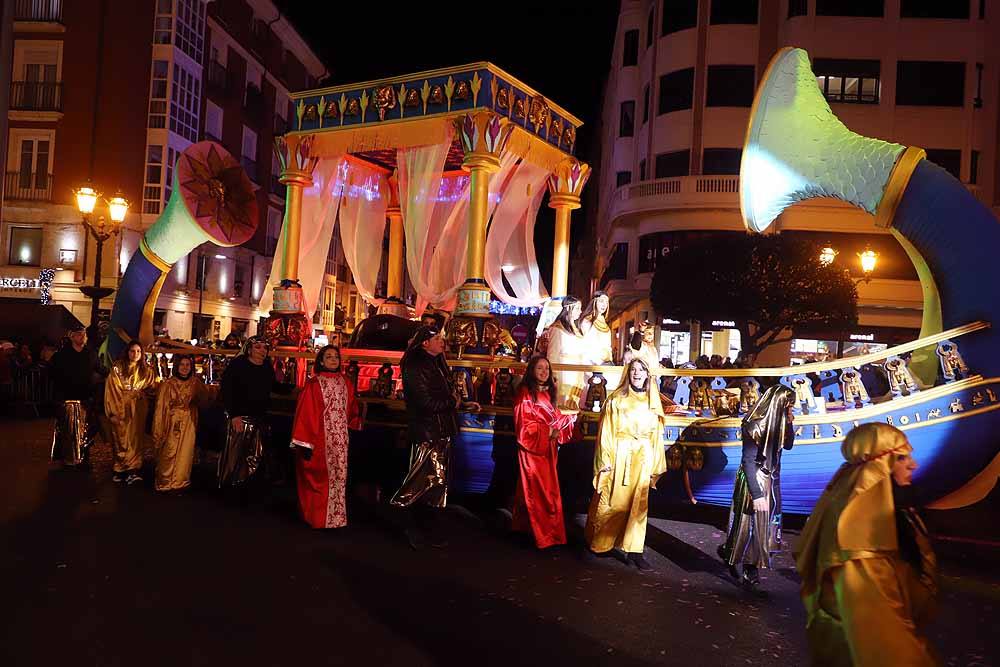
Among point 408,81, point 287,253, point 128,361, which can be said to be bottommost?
point 128,361

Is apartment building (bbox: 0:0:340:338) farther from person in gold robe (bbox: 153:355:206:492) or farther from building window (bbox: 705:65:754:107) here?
person in gold robe (bbox: 153:355:206:492)

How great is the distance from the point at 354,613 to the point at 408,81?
25.2 feet

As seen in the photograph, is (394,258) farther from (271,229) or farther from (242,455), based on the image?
(271,229)

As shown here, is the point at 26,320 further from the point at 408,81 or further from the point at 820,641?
the point at 820,641

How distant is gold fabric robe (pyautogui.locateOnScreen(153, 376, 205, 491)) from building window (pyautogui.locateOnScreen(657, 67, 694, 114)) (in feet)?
76.0

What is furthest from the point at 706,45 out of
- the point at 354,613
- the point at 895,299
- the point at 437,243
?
the point at 354,613

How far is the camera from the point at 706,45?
92.3 ft

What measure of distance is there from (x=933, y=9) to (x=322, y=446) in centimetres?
2798

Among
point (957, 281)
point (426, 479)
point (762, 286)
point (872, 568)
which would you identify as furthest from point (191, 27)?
point (872, 568)

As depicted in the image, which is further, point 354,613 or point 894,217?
point 894,217

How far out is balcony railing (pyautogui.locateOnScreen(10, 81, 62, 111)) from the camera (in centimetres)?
2842

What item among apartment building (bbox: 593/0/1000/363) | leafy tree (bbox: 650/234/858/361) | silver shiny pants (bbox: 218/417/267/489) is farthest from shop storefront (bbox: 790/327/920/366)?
silver shiny pants (bbox: 218/417/267/489)

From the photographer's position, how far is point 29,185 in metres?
28.2

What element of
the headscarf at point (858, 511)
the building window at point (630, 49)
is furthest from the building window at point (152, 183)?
the headscarf at point (858, 511)
